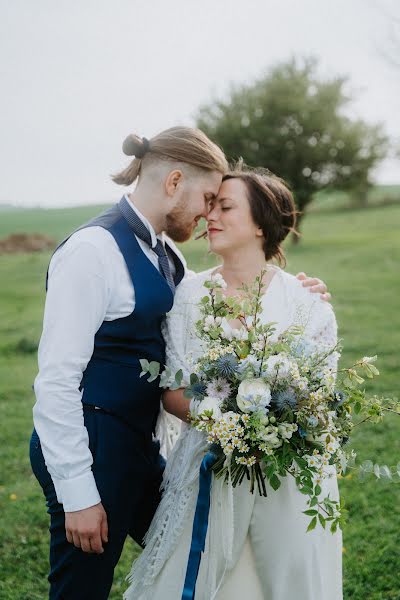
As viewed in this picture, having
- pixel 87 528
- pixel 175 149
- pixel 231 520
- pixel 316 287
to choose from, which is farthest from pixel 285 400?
pixel 175 149

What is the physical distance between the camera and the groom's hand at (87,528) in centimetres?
278

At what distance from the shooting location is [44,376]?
8.92 ft

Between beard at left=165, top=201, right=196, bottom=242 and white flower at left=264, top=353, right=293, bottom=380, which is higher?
beard at left=165, top=201, right=196, bottom=242

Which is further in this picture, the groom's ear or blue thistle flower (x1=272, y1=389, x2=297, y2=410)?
the groom's ear

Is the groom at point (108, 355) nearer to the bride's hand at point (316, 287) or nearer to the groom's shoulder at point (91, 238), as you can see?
the groom's shoulder at point (91, 238)

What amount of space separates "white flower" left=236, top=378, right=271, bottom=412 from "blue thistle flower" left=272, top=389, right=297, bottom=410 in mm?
42

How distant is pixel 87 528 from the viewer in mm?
2789

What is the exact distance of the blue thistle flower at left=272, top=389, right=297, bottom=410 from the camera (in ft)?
8.27

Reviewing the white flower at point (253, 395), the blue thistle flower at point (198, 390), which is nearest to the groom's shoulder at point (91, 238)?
the blue thistle flower at point (198, 390)

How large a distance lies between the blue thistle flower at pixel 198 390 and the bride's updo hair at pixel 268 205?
49.0 inches

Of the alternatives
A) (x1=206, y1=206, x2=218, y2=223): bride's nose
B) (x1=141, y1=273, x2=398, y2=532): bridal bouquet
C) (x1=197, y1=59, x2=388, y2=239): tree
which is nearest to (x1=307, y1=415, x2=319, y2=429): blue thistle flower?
(x1=141, y1=273, x2=398, y2=532): bridal bouquet

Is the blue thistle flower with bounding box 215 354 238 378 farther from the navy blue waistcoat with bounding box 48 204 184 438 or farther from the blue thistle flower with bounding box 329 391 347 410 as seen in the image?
the navy blue waistcoat with bounding box 48 204 184 438

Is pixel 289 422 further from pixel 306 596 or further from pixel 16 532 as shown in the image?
pixel 16 532

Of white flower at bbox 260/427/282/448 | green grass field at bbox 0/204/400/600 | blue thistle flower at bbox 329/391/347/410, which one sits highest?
blue thistle flower at bbox 329/391/347/410
